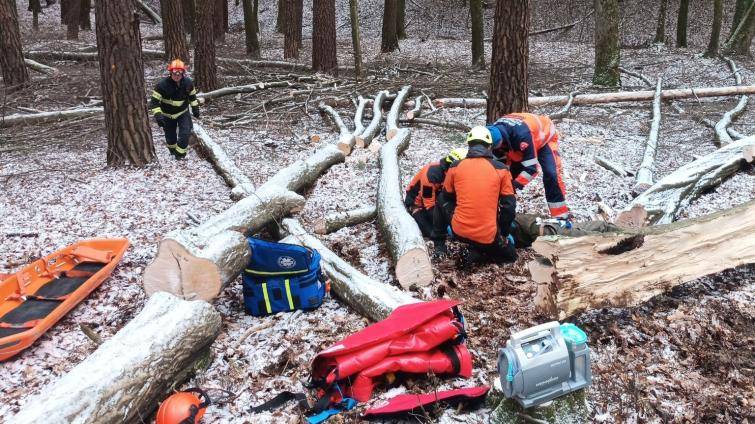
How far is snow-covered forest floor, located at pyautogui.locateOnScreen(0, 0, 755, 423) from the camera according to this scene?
11.6 ft

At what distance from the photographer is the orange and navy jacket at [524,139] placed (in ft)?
18.5

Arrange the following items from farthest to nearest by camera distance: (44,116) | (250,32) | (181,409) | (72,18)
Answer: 1. (72,18)
2. (250,32)
3. (44,116)
4. (181,409)

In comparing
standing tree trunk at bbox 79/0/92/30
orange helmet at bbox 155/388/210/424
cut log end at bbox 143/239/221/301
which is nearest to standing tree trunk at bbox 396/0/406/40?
standing tree trunk at bbox 79/0/92/30

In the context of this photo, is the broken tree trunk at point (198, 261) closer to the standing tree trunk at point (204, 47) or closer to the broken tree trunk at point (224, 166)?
the broken tree trunk at point (224, 166)

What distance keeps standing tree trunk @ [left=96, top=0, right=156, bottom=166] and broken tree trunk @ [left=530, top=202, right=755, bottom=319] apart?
601cm

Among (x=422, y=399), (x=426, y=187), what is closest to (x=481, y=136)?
(x=426, y=187)

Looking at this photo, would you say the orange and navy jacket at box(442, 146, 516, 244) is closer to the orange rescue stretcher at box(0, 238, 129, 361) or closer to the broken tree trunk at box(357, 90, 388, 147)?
the orange rescue stretcher at box(0, 238, 129, 361)

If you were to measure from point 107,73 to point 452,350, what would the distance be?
6256 mm

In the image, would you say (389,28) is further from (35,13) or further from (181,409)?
(181,409)

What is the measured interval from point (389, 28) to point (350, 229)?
13631 mm

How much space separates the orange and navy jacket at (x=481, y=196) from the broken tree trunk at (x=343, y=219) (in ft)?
4.24

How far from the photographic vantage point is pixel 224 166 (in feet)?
24.2

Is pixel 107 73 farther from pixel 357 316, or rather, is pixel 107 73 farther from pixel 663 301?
pixel 663 301

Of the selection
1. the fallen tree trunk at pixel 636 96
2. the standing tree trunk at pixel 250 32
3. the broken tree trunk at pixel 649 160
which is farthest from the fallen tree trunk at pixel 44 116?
the broken tree trunk at pixel 649 160
